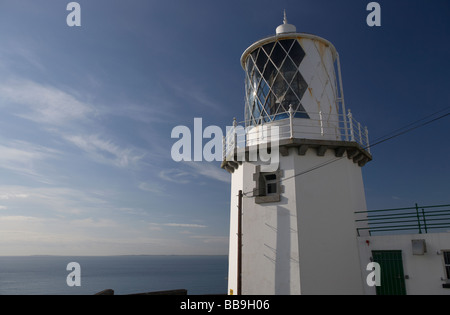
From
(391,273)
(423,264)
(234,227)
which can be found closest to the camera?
(423,264)

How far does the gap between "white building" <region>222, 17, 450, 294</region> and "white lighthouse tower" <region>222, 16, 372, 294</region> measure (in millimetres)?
37

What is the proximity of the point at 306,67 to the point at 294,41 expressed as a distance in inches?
52.1

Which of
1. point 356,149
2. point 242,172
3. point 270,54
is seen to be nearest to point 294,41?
point 270,54

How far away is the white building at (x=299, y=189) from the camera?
10.6 metres

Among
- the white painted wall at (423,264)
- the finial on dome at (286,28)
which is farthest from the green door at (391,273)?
the finial on dome at (286,28)

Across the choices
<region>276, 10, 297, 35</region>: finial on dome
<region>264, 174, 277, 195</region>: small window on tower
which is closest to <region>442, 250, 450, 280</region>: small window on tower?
<region>264, 174, 277, 195</region>: small window on tower

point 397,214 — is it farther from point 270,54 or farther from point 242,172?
point 270,54

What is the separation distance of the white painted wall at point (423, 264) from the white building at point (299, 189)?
0.03 meters

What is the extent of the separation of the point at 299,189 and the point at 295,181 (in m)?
0.33

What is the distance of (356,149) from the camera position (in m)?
11.9

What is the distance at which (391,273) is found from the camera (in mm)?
10578

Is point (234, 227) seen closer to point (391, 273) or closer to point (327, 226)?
point (327, 226)

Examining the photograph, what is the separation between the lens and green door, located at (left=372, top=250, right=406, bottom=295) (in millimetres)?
10383

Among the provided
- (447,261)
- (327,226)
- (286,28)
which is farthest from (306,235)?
(286,28)
